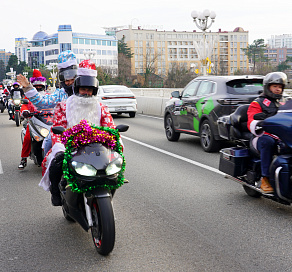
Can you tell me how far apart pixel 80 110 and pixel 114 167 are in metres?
0.94

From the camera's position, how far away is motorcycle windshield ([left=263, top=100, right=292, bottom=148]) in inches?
219

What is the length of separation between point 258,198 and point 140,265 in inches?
116

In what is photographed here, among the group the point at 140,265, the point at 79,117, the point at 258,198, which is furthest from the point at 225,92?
the point at 140,265

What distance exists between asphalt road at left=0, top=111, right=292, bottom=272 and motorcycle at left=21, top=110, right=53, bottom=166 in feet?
1.24

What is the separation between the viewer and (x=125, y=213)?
616 cm

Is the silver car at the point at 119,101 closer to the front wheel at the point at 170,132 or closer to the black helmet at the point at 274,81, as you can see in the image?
the front wheel at the point at 170,132

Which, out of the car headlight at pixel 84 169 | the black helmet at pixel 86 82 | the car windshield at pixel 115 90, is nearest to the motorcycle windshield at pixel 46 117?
the black helmet at pixel 86 82

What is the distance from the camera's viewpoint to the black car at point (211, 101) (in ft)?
35.4

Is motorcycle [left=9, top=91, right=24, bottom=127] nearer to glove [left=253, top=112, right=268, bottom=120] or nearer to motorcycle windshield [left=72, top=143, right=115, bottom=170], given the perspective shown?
glove [left=253, top=112, right=268, bottom=120]

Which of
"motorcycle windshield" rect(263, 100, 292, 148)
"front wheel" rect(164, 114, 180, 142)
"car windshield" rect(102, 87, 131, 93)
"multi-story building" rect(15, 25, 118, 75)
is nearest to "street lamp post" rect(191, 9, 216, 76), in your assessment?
"car windshield" rect(102, 87, 131, 93)

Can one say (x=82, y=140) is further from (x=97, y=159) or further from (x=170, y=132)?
(x=170, y=132)

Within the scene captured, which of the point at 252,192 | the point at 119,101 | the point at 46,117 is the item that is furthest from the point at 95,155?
the point at 119,101

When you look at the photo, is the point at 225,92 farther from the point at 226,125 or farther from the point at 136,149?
the point at 226,125

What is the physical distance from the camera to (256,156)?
6.49m
